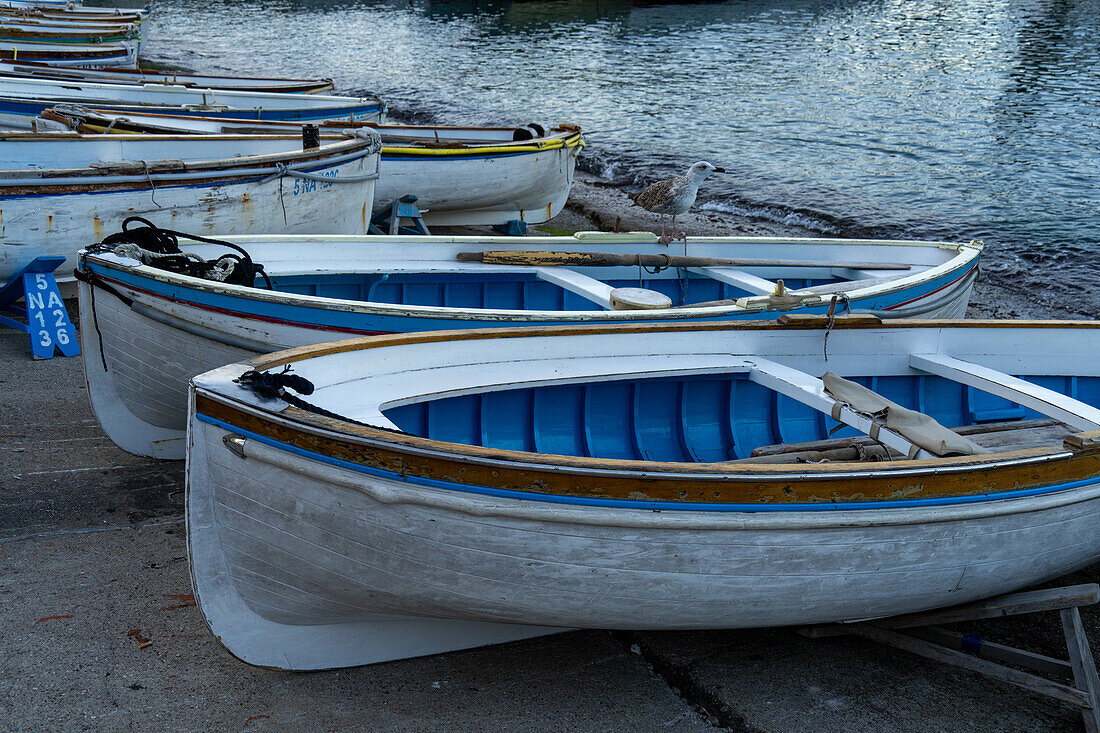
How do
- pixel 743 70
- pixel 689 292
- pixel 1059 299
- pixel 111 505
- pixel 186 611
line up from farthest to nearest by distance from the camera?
pixel 743 70
pixel 1059 299
pixel 689 292
pixel 111 505
pixel 186 611

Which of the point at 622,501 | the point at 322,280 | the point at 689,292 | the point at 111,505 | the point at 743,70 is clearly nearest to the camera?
the point at 622,501

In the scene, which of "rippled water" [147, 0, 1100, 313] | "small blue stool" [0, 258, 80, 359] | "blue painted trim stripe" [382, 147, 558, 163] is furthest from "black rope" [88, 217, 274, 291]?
"rippled water" [147, 0, 1100, 313]

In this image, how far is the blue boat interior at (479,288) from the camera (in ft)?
19.8

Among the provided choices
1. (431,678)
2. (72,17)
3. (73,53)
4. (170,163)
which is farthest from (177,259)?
(72,17)

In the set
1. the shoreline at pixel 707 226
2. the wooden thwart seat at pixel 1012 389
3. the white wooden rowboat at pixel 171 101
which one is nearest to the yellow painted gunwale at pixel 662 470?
the wooden thwart seat at pixel 1012 389

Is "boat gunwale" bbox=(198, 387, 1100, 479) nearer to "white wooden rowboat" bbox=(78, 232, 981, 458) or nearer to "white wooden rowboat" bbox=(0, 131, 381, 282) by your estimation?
"white wooden rowboat" bbox=(78, 232, 981, 458)

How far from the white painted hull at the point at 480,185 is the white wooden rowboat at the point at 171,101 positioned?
2.06 m

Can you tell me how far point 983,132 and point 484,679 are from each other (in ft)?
65.1

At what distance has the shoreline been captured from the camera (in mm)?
10438

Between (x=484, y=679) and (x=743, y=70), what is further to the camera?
(x=743, y=70)

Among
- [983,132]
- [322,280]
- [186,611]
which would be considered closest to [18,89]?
[322,280]

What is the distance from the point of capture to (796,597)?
350cm

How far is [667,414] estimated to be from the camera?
15.6 ft

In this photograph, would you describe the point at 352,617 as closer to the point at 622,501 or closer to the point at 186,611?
the point at 186,611
